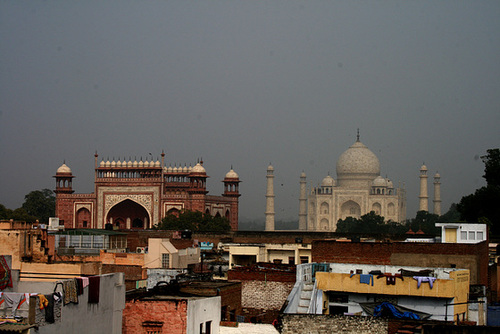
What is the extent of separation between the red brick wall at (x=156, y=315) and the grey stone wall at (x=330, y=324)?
1544 mm

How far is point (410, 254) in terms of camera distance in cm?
1830

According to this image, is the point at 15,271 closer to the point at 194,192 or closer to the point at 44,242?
the point at 44,242

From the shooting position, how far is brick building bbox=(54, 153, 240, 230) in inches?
2304

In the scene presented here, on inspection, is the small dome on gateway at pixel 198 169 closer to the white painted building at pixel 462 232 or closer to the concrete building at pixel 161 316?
the white painted building at pixel 462 232

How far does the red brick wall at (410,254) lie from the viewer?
58.5ft

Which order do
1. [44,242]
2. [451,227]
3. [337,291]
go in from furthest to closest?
[451,227], [44,242], [337,291]

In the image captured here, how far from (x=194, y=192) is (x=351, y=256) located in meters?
39.6

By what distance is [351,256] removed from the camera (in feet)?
61.4

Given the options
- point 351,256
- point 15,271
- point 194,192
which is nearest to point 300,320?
point 15,271

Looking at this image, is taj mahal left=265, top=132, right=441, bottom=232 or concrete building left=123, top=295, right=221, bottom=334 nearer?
concrete building left=123, top=295, right=221, bottom=334

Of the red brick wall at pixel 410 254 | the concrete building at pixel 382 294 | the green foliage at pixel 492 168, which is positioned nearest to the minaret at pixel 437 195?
the green foliage at pixel 492 168

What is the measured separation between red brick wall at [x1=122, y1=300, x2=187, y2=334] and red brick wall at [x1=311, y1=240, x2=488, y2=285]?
7.67 meters

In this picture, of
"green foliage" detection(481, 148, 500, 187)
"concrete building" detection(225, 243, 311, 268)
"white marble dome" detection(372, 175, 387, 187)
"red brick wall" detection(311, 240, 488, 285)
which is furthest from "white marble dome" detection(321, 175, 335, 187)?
"red brick wall" detection(311, 240, 488, 285)

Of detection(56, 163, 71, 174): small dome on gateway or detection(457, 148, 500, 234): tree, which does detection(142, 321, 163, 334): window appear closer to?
detection(457, 148, 500, 234): tree
